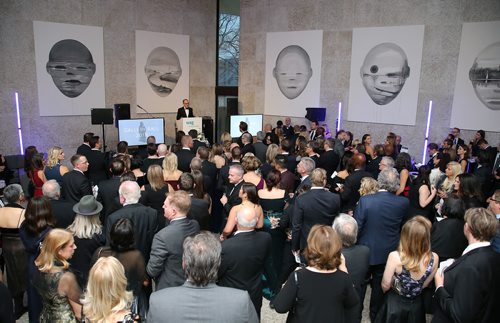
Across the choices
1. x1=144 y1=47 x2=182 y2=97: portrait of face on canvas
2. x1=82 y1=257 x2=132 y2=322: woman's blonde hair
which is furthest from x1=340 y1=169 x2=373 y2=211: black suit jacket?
x1=144 y1=47 x2=182 y2=97: portrait of face on canvas

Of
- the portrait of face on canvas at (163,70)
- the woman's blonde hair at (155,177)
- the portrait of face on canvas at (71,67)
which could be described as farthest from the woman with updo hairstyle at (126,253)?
the portrait of face on canvas at (163,70)

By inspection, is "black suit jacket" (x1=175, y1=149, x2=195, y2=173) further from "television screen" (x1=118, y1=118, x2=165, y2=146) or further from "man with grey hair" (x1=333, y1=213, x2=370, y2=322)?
"television screen" (x1=118, y1=118, x2=165, y2=146)

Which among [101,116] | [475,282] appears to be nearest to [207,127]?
[101,116]

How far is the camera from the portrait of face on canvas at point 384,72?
451 inches

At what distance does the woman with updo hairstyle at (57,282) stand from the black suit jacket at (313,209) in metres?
2.27

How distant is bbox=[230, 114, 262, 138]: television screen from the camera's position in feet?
41.5

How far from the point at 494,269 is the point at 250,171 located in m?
3.07

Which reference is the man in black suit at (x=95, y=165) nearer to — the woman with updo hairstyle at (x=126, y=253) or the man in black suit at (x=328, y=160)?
the man in black suit at (x=328, y=160)

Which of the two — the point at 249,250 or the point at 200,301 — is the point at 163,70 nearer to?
the point at 249,250

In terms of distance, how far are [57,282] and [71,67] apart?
9821 mm

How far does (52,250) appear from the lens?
2.97 metres

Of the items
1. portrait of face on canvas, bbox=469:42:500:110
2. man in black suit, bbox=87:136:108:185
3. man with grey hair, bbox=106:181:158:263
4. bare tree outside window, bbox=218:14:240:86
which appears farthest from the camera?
bare tree outside window, bbox=218:14:240:86

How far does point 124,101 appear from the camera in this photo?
1278 cm

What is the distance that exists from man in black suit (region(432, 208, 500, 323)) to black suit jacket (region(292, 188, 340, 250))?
1.49 m
